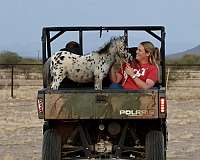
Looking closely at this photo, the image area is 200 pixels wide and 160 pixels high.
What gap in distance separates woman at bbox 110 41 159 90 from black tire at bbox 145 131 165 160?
0.60m

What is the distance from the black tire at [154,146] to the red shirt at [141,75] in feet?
2.03

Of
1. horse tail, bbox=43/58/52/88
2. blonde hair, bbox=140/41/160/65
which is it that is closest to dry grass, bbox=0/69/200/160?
horse tail, bbox=43/58/52/88

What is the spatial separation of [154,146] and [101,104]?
2.74 ft

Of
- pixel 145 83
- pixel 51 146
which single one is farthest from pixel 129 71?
pixel 51 146

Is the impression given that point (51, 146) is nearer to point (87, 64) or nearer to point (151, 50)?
point (87, 64)

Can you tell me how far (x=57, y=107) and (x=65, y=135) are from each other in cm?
80

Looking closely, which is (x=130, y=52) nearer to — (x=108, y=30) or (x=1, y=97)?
Result: (x=108, y=30)

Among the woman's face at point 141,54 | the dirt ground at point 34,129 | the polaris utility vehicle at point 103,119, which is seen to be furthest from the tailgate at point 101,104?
the dirt ground at point 34,129

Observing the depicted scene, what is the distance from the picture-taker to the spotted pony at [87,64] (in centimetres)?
852

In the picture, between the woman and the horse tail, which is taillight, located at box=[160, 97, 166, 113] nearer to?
the woman

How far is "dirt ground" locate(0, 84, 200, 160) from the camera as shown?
12828 mm


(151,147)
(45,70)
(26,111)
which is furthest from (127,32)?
(26,111)

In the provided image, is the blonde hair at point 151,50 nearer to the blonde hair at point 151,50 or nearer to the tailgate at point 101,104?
the blonde hair at point 151,50

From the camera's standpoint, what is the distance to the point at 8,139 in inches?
599
